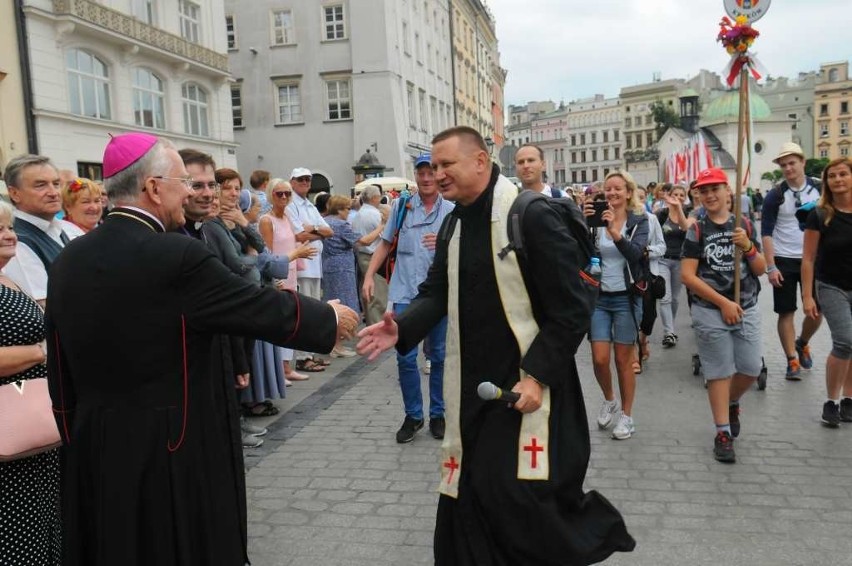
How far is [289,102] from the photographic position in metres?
36.2

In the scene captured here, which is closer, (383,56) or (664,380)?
(664,380)

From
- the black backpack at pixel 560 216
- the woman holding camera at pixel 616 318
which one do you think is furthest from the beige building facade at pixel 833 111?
the black backpack at pixel 560 216

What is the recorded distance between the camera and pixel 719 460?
5047 millimetres

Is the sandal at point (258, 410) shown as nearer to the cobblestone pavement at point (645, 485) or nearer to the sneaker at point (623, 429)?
the cobblestone pavement at point (645, 485)

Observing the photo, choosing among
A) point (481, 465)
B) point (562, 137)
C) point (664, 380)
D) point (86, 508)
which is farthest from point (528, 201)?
point (562, 137)

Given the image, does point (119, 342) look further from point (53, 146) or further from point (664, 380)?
point (53, 146)

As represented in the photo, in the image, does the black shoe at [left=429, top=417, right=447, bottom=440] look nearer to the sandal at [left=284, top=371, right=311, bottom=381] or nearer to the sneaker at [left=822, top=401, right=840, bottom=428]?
the sandal at [left=284, top=371, right=311, bottom=381]

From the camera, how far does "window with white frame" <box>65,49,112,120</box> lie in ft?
68.7

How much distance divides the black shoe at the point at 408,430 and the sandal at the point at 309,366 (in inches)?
121

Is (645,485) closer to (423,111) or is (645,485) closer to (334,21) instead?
(334,21)

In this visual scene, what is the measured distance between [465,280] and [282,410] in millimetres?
4270

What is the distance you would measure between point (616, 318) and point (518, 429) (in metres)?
3.13

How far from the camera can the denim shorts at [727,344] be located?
16.9 feet

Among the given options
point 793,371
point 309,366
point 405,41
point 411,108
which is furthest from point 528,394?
point 405,41
